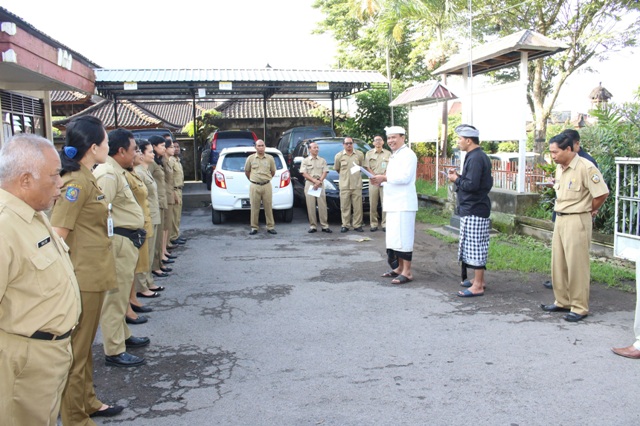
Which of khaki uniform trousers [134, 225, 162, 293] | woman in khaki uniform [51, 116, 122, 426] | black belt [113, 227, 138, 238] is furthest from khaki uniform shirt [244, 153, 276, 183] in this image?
woman in khaki uniform [51, 116, 122, 426]

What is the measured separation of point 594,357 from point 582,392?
736 millimetres

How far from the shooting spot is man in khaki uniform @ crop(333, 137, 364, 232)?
36.0 ft

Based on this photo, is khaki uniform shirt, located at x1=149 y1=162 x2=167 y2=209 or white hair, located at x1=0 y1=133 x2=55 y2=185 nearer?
white hair, located at x1=0 y1=133 x2=55 y2=185

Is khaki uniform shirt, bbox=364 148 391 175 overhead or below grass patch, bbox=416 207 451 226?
overhead

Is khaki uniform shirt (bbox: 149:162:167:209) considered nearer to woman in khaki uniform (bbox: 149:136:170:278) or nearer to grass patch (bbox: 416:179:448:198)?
woman in khaki uniform (bbox: 149:136:170:278)

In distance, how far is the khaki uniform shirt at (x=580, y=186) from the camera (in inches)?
207

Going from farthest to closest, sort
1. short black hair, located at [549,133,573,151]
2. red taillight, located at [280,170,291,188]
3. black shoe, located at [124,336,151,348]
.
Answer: red taillight, located at [280,170,291,188] < short black hair, located at [549,133,573,151] < black shoe, located at [124,336,151,348]

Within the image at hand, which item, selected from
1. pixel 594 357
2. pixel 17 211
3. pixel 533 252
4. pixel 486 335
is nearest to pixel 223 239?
pixel 533 252

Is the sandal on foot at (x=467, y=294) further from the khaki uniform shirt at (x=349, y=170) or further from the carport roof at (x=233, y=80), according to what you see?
the carport roof at (x=233, y=80)

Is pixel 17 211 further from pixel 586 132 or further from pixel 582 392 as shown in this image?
pixel 586 132

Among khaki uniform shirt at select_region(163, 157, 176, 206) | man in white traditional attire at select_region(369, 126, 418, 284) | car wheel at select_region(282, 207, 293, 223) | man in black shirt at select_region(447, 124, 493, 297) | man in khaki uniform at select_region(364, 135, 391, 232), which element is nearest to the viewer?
man in black shirt at select_region(447, 124, 493, 297)

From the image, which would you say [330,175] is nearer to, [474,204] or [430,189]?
[430,189]

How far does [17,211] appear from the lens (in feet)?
7.35

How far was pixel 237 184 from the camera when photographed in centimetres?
1141
